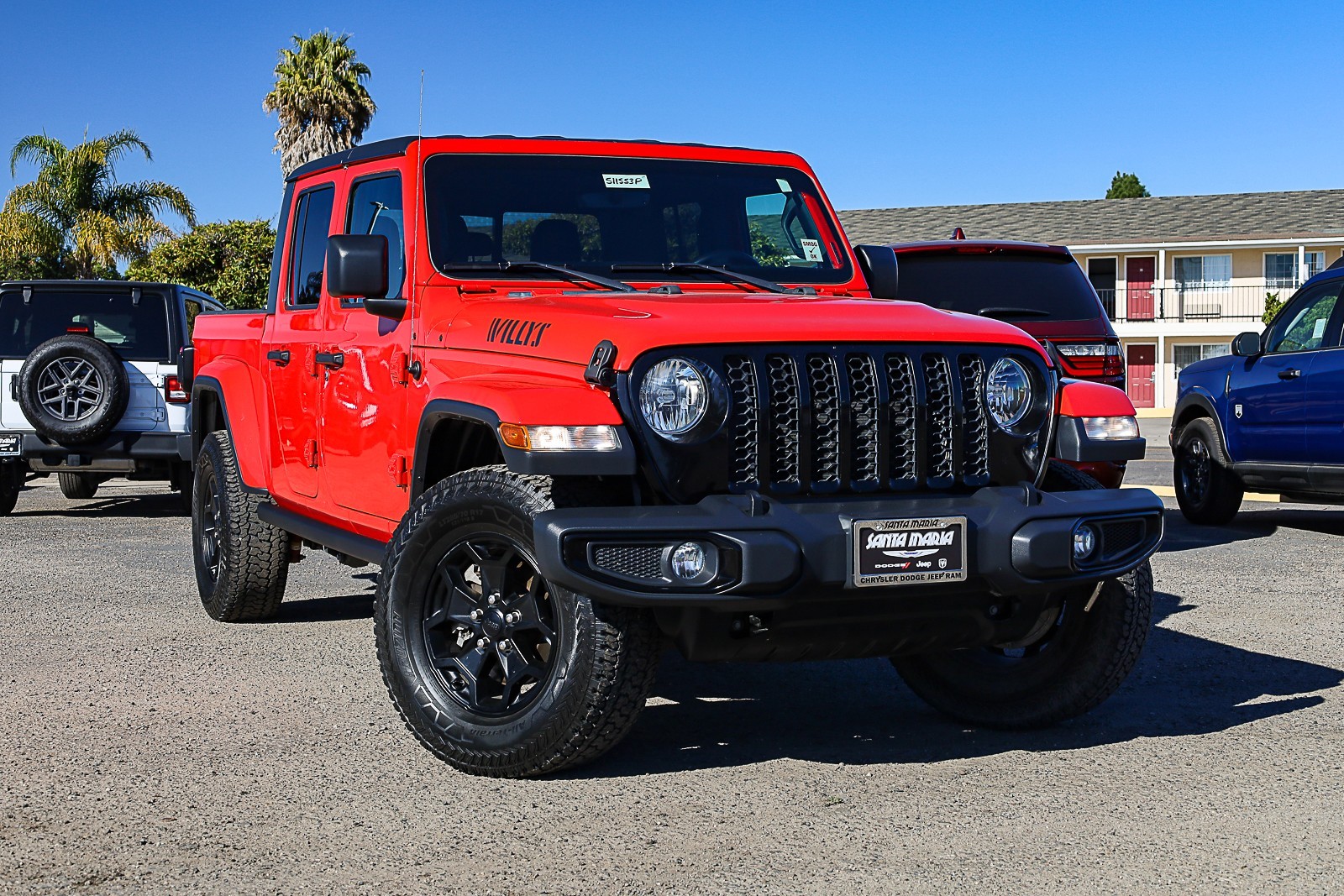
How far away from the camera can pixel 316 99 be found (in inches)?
1576

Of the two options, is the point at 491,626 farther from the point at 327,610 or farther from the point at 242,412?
the point at 327,610

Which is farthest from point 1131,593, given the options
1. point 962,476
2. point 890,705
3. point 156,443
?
point 156,443

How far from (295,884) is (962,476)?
223cm

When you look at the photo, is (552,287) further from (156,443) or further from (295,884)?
(156,443)

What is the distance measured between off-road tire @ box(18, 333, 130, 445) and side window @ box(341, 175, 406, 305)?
6.47m

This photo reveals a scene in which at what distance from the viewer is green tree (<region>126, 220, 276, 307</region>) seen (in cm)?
3375

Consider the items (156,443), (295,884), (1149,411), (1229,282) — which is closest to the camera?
(295,884)

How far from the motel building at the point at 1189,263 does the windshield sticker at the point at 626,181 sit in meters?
37.3

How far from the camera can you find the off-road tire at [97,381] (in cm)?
1191

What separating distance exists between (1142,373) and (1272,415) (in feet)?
111

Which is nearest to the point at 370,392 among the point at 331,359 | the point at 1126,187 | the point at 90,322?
the point at 331,359

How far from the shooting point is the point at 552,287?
5594 millimetres

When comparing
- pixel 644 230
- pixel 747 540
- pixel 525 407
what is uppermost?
pixel 644 230

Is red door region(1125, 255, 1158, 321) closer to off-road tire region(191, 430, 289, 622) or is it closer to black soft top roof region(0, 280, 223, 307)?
black soft top roof region(0, 280, 223, 307)
